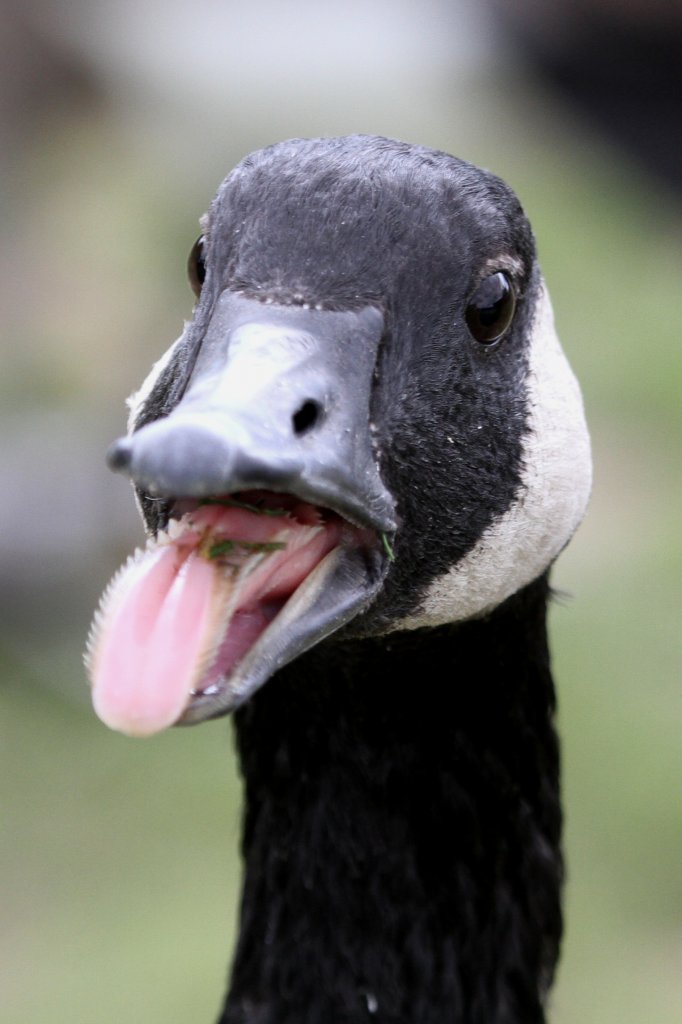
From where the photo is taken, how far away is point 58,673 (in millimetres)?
5574

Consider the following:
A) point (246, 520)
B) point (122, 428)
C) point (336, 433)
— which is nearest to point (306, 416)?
point (336, 433)

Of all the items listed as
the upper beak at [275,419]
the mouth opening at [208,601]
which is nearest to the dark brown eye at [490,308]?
the upper beak at [275,419]

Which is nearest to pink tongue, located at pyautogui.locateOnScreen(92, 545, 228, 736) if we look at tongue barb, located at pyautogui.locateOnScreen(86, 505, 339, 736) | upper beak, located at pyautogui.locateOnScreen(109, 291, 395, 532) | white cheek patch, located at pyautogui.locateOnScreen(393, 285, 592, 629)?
tongue barb, located at pyautogui.locateOnScreen(86, 505, 339, 736)

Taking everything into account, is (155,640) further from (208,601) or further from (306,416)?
(306,416)

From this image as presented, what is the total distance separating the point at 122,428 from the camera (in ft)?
A: 19.4

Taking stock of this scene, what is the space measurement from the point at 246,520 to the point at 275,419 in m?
0.21

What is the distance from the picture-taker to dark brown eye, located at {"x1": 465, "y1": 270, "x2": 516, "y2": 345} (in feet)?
7.22

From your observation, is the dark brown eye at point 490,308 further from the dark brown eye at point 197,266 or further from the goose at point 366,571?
the dark brown eye at point 197,266

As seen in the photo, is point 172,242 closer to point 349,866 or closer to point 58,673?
point 58,673

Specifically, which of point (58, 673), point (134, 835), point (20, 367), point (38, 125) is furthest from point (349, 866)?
point (38, 125)

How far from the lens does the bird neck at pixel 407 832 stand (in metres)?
2.44

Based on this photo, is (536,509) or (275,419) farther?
(536,509)

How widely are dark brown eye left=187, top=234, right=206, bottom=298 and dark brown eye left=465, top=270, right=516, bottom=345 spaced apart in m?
0.44

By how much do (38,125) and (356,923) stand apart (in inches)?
304
